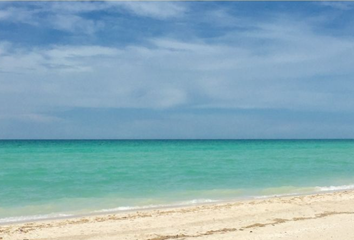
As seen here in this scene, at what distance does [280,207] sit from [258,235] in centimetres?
370

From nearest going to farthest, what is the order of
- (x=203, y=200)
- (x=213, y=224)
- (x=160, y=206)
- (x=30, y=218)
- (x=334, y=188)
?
(x=213, y=224), (x=30, y=218), (x=160, y=206), (x=203, y=200), (x=334, y=188)

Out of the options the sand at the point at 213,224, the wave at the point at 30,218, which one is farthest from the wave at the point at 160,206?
the wave at the point at 30,218

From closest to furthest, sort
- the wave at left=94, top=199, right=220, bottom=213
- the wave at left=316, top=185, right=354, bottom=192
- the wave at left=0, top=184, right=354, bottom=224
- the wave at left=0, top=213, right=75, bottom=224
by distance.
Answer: the wave at left=0, top=213, right=75, bottom=224 → the wave at left=0, top=184, right=354, bottom=224 → the wave at left=94, top=199, right=220, bottom=213 → the wave at left=316, top=185, right=354, bottom=192

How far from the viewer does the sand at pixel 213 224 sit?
29.1 feet

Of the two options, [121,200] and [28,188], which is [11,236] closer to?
[121,200]

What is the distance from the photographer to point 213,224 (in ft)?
33.0

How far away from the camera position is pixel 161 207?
1297cm

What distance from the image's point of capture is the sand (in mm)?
8883

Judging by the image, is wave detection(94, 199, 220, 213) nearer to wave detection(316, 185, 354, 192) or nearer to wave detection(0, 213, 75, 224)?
wave detection(0, 213, 75, 224)

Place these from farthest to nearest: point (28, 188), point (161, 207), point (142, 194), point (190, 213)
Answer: point (28, 188)
point (142, 194)
point (161, 207)
point (190, 213)

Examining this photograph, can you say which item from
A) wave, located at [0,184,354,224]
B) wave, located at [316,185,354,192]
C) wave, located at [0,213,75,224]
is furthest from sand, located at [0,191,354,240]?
wave, located at [316,185,354,192]

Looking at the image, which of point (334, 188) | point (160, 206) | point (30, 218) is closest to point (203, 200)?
point (160, 206)

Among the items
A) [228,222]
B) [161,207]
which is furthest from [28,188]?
[228,222]

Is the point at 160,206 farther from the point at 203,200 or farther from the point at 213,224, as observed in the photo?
the point at 213,224
